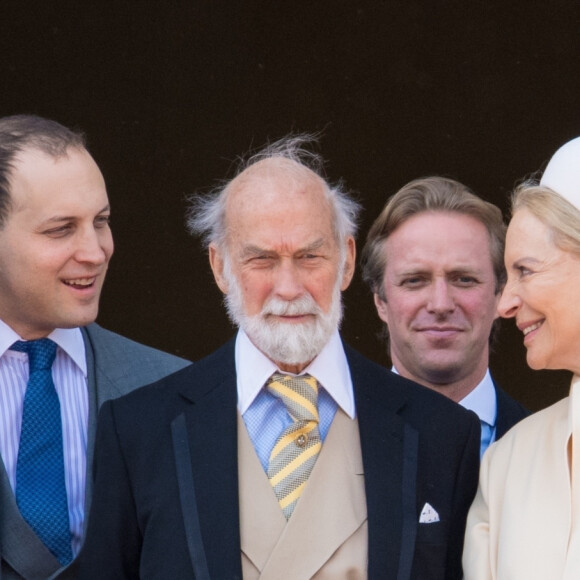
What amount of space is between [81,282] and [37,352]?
0.18m

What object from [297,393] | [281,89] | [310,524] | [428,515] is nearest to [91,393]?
[297,393]

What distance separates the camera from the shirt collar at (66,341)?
2814 mm

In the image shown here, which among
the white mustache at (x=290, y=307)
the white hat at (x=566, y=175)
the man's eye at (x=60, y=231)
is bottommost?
the white mustache at (x=290, y=307)

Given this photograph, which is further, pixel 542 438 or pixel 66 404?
pixel 66 404

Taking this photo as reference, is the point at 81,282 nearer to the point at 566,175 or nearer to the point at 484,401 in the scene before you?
the point at 566,175

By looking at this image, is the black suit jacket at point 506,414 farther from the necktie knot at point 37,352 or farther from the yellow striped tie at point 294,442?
the necktie knot at point 37,352

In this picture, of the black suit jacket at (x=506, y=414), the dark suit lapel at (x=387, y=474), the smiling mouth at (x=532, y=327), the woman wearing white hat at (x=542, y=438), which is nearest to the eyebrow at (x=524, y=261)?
the woman wearing white hat at (x=542, y=438)

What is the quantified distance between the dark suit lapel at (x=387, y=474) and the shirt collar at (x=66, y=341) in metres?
0.61

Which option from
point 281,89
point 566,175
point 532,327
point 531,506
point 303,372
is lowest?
point 531,506

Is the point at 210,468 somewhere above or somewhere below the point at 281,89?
below

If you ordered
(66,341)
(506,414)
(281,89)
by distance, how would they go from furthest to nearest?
(281,89) → (506,414) → (66,341)

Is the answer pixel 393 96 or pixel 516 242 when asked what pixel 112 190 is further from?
pixel 516 242

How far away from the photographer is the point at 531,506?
98.7 inches

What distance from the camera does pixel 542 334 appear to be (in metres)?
2.54
